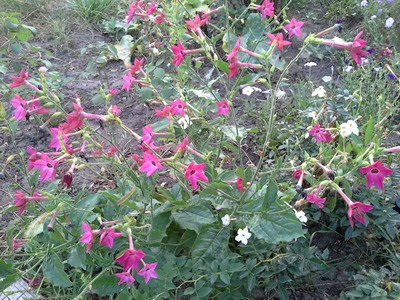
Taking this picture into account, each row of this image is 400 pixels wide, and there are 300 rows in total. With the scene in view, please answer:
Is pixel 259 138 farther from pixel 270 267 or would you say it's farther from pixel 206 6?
pixel 206 6

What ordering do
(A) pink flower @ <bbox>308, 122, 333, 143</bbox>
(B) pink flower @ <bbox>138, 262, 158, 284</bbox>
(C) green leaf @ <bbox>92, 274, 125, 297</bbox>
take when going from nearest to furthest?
(B) pink flower @ <bbox>138, 262, 158, 284</bbox> < (C) green leaf @ <bbox>92, 274, 125, 297</bbox> < (A) pink flower @ <bbox>308, 122, 333, 143</bbox>

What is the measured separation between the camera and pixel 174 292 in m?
2.06

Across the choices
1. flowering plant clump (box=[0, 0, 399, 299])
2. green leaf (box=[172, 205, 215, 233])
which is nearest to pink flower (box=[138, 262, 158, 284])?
flowering plant clump (box=[0, 0, 399, 299])

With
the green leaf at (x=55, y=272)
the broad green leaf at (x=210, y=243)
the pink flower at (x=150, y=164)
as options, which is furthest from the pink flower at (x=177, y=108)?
the green leaf at (x=55, y=272)

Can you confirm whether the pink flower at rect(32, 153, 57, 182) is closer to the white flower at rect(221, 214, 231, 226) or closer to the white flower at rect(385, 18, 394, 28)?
the white flower at rect(221, 214, 231, 226)

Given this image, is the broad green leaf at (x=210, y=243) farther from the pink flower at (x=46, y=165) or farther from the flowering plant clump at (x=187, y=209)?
the pink flower at (x=46, y=165)

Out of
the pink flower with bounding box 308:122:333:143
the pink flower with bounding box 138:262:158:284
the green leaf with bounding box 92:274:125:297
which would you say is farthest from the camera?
the pink flower with bounding box 308:122:333:143

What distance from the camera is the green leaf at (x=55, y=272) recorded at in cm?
168

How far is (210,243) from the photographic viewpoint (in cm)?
184

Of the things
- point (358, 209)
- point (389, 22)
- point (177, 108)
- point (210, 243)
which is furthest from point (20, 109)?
point (389, 22)

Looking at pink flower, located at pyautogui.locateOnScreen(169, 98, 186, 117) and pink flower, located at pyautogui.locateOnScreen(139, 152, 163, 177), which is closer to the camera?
pink flower, located at pyautogui.locateOnScreen(139, 152, 163, 177)

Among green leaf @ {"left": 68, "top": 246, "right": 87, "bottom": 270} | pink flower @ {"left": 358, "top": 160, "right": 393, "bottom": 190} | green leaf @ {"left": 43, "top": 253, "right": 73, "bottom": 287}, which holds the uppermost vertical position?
pink flower @ {"left": 358, "top": 160, "right": 393, "bottom": 190}

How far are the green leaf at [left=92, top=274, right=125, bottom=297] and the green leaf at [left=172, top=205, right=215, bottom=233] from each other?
32 cm

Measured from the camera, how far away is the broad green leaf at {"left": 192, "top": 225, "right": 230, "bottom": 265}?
71.9 inches
